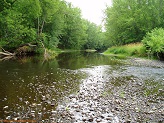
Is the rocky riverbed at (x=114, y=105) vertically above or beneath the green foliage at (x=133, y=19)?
beneath

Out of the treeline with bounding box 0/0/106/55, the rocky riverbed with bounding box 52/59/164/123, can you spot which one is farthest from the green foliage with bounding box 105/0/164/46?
the rocky riverbed with bounding box 52/59/164/123

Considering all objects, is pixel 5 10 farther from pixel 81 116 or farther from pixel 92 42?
pixel 92 42

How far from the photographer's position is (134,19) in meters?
47.1

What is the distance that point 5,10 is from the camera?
105 ft

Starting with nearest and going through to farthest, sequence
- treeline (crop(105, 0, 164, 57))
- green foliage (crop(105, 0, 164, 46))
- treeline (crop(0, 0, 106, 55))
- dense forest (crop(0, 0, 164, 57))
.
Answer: dense forest (crop(0, 0, 164, 57)) < treeline (crop(0, 0, 106, 55)) < treeline (crop(105, 0, 164, 57)) < green foliage (crop(105, 0, 164, 46))

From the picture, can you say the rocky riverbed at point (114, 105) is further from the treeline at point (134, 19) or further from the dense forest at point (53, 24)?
the treeline at point (134, 19)

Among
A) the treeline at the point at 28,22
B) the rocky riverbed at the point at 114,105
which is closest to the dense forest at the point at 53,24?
the treeline at the point at 28,22

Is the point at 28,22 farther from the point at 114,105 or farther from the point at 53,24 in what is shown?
the point at 114,105

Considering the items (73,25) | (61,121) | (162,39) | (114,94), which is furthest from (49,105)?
(73,25)

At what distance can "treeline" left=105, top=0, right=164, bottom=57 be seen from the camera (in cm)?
4374

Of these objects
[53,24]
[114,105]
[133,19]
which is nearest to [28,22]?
[53,24]

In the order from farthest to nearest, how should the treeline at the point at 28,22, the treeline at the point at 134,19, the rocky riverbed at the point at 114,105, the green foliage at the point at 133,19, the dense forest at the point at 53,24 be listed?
the green foliage at the point at 133,19, the treeline at the point at 134,19, the treeline at the point at 28,22, the dense forest at the point at 53,24, the rocky riverbed at the point at 114,105

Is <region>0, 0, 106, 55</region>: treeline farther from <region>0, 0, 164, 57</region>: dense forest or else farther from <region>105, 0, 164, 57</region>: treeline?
<region>105, 0, 164, 57</region>: treeline

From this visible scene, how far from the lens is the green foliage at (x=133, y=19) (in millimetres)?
43938
